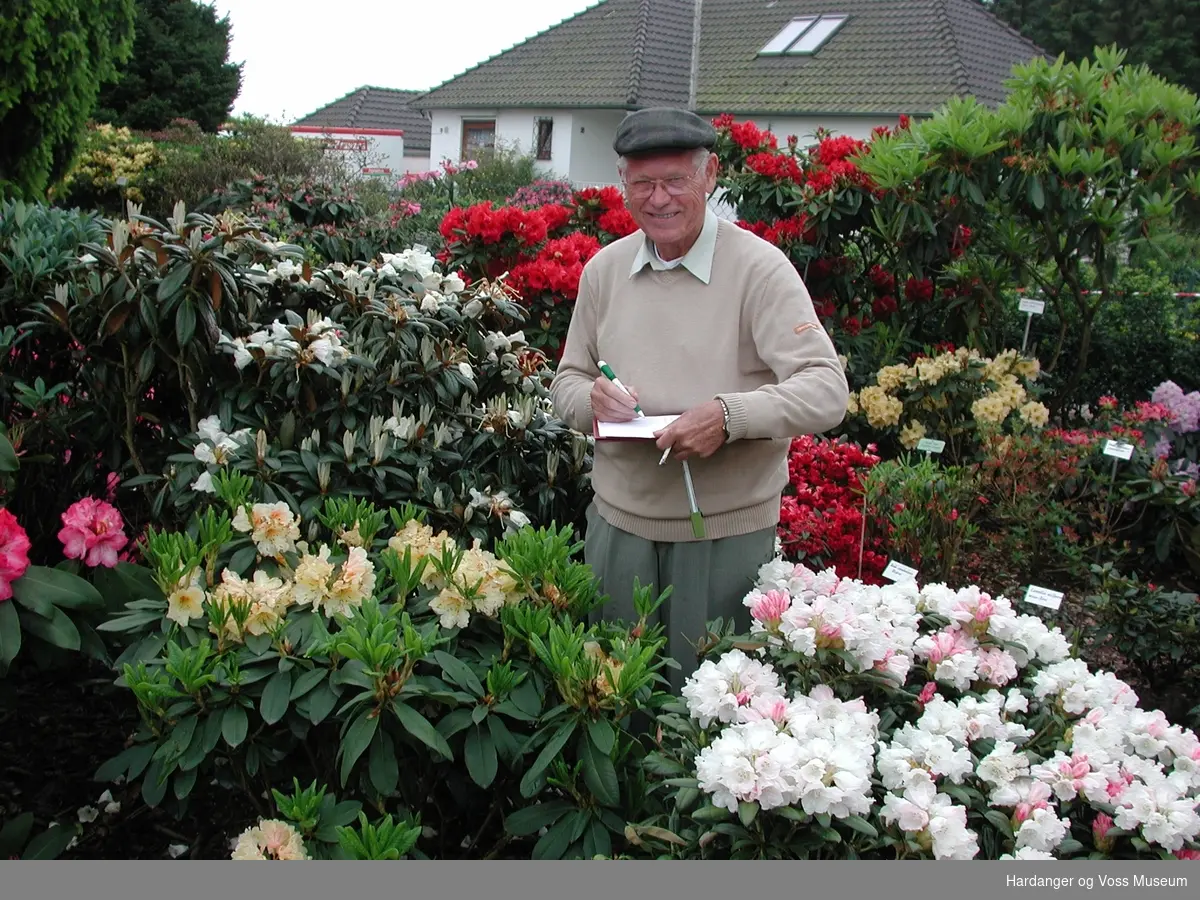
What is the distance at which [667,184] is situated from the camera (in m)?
2.45

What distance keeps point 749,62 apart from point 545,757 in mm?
24588

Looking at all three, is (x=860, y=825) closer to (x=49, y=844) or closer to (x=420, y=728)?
(x=420, y=728)

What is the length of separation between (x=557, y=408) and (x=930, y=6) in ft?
75.9

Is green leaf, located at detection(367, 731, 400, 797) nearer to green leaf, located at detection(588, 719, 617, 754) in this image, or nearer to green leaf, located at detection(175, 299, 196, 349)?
green leaf, located at detection(588, 719, 617, 754)

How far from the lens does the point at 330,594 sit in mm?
2141

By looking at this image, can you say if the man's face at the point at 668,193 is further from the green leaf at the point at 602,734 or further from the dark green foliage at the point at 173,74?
the dark green foliage at the point at 173,74

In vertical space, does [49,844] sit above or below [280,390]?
below

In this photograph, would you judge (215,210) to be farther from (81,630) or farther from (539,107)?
(539,107)

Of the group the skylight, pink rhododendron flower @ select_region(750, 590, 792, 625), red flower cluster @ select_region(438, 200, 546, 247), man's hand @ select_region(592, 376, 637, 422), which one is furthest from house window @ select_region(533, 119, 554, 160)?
pink rhododendron flower @ select_region(750, 590, 792, 625)

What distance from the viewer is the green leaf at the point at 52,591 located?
2.24 metres

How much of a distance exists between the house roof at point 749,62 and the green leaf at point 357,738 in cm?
1971

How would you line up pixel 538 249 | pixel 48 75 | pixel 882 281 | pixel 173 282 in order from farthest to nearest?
1. pixel 48 75
2. pixel 882 281
3. pixel 538 249
4. pixel 173 282

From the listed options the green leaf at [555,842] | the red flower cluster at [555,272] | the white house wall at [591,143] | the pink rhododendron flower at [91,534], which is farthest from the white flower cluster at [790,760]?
the white house wall at [591,143]

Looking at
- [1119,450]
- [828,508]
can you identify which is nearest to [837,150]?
[1119,450]
